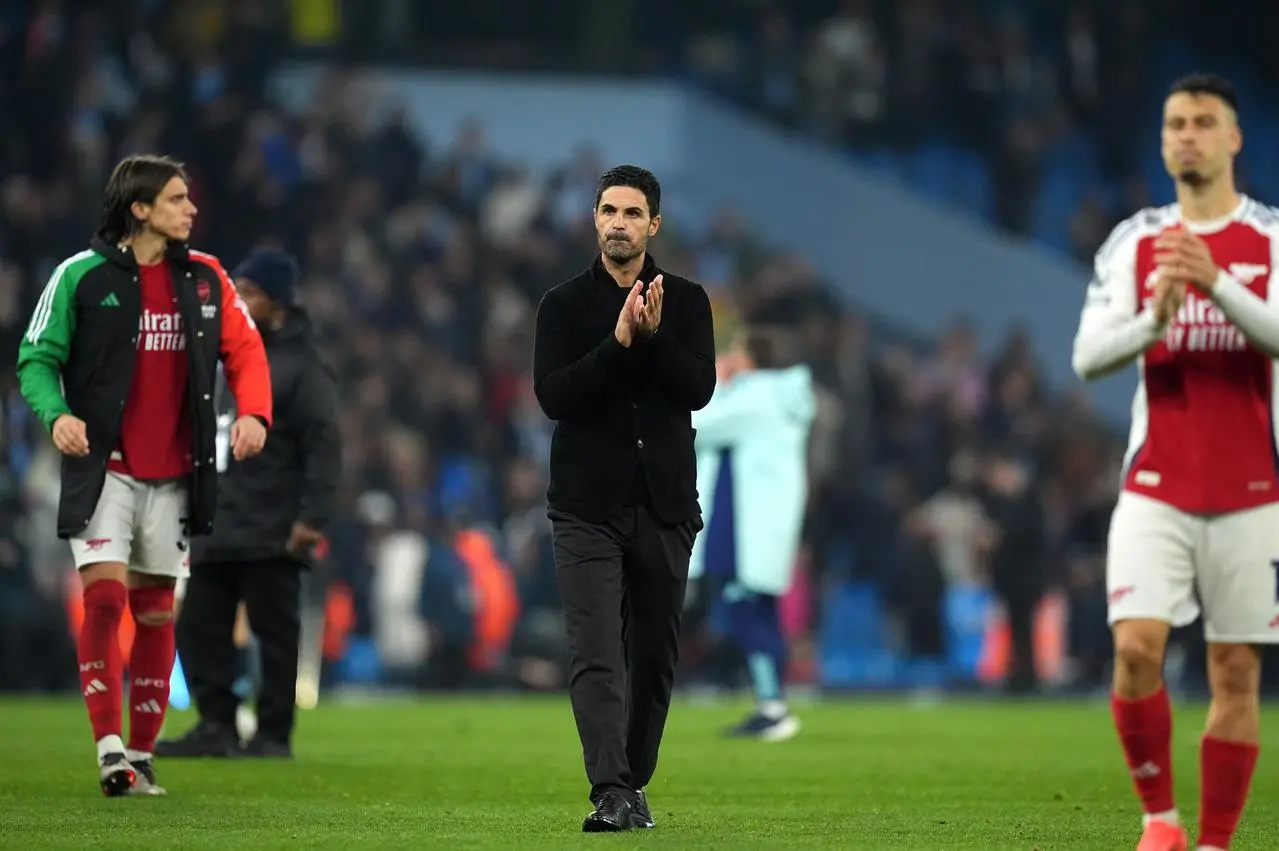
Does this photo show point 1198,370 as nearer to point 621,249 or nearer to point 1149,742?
point 1149,742

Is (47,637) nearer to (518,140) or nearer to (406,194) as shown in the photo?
Result: (406,194)

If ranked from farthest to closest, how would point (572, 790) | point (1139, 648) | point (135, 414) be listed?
point (572, 790)
point (135, 414)
point (1139, 648)

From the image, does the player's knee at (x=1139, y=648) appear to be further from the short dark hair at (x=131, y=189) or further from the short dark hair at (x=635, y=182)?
the short dark hair at (x=131, y=189)

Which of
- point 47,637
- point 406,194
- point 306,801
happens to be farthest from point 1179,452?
point 406,194

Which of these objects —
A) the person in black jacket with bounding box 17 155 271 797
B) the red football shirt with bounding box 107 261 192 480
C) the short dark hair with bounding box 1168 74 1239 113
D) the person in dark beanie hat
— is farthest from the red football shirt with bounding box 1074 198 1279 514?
the person in dark beanie hat

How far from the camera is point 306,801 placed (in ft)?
31.6

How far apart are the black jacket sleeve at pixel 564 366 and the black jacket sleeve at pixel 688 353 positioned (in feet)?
0.42

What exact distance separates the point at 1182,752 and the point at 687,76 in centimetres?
1748

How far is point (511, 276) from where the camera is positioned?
83.9ft

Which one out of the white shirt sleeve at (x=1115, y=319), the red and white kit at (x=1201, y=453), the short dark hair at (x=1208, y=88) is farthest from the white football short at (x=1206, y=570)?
the short dark hair at (x=1208, y=88)

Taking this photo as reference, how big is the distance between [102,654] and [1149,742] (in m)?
4.44

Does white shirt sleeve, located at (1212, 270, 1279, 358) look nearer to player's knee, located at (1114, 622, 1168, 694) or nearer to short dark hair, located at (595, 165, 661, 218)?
player's knee, located at (1114, 622, 1168, 694)

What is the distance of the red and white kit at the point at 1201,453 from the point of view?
7.06 m

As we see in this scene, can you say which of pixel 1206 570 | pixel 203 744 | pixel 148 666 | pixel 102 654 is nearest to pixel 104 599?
pixel 102 654
